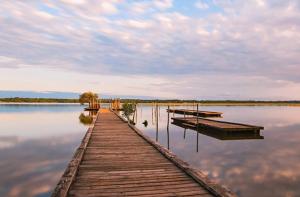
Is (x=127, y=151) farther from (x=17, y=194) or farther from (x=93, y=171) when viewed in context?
(x=17, y=194)

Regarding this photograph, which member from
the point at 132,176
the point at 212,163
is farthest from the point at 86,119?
the point at 132,176

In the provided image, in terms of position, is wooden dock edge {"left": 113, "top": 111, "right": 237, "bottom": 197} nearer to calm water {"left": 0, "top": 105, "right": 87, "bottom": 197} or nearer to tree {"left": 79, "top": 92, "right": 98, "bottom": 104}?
calm water {"left": 0, "top": 105, "right": 87, "bottom": 197}

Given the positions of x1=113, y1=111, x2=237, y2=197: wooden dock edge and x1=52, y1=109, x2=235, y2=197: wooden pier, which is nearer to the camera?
x1=113, y1=111, x2=237, y2=197: wooden dock edge

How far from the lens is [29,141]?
22781 millimetres

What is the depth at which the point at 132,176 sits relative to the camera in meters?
8.03

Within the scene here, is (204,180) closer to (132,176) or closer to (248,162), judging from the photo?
(132,176)

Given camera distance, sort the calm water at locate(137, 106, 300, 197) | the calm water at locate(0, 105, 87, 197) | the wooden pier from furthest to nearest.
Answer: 1. the calm water at locate(137, 106, 300, 197)
2. the calm water at locate(0, 105, 87, 197)
3. the wooden pier

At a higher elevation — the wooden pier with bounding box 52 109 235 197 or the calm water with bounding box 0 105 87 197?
the wooden pier with bounding box 52 109 235 197

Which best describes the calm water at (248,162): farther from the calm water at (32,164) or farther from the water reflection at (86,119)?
the water reflection at (86,119)

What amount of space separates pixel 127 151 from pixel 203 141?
1205 centimetres

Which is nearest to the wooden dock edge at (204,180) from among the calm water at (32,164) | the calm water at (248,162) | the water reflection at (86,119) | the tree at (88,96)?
the calm water at (248,162)

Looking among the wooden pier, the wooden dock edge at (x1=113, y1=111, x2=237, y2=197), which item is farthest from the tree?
the wooden dock edge at (x1=113, y1=111, x2=237, y2=197)

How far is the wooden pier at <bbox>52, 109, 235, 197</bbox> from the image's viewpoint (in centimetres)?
665

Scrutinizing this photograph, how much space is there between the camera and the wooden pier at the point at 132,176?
665 cm
